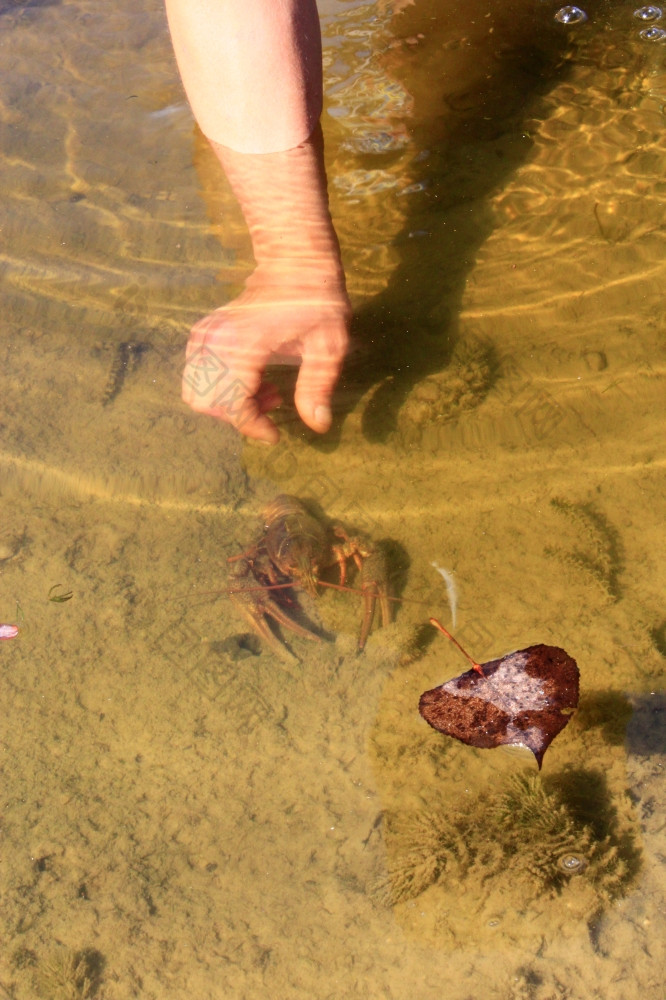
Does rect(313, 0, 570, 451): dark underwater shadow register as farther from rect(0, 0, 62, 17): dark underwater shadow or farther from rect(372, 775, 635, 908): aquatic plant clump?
rect(0, 0, 62, 17): dark underwater shadow

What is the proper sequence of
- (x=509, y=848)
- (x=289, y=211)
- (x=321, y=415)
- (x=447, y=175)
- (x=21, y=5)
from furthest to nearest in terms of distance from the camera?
(x=21, y=5)
(x=447, y=175)
(x=289, y=211)
(x=321, y=415)
(x=509, y=848)

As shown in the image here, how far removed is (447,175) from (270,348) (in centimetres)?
187

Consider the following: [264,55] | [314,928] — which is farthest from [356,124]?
[314,928]

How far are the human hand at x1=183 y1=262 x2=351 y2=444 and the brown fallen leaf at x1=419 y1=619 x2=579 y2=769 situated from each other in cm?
111

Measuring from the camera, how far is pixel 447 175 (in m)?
4.12

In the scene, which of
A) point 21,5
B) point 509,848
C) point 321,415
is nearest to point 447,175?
point 321,415

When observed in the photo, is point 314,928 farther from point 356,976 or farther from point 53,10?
point 53,10

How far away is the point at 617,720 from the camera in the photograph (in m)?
2.52

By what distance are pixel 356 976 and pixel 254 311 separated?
7.64ft

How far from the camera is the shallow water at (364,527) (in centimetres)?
231

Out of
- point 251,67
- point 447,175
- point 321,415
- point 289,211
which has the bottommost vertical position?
point 321,415

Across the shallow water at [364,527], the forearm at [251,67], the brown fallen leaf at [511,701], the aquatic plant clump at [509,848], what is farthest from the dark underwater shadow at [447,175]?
the aquatic plant clump at [509,848]

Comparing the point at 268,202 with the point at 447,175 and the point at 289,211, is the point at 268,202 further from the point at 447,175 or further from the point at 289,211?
the point at 447,175

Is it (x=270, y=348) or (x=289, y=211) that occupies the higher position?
(x=289, y=211)
